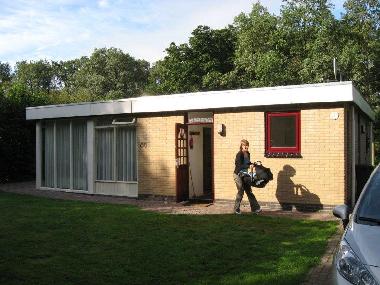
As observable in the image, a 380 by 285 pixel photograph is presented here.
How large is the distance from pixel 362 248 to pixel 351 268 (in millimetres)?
201

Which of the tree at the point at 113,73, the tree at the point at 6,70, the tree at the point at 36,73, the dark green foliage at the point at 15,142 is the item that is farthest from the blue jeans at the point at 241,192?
the tree at the point at 6,70

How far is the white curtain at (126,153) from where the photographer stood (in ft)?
50.4

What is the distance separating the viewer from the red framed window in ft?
40.6

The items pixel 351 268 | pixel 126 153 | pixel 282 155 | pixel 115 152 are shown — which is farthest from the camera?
pixel 115 152

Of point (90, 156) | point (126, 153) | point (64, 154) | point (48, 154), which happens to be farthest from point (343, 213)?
point (48, 154)

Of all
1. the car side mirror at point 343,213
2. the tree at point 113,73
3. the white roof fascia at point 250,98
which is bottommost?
the car side mirror at point 343,213

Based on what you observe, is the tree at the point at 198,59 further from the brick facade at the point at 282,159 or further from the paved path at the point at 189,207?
the brick facade at the point at 282,159

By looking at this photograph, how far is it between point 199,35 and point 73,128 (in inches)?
1088

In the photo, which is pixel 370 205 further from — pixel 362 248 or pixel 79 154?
pixel 79 154

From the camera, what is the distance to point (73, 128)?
16.9 meters

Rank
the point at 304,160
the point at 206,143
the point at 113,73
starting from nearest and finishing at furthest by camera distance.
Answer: the point at 304,160 < the point at 206,143 < the point at 113,73

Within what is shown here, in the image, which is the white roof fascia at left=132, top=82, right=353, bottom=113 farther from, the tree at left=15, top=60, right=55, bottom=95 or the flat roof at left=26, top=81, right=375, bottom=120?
the tree at left=15, top=60, right=55, bottom=95

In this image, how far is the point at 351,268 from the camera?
407 cm

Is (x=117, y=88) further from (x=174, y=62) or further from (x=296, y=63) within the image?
(x=296, y=63)
